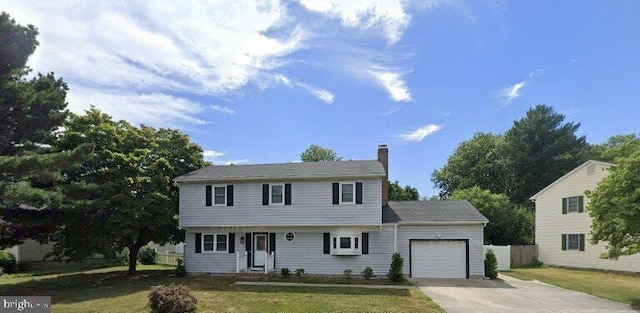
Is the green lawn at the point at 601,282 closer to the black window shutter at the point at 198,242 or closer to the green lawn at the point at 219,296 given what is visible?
the green lawn at the point at 219,296

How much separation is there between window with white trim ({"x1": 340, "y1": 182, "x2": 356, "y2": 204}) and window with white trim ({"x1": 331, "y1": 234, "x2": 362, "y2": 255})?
1.81 metres

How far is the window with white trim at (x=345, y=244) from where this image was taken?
73.7ft

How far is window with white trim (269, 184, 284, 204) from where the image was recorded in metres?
23.3

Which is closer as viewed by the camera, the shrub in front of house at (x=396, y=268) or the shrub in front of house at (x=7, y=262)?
the shrub in front of house at (x=396, y=268)

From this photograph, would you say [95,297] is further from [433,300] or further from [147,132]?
[433,300]

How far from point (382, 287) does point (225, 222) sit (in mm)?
9268

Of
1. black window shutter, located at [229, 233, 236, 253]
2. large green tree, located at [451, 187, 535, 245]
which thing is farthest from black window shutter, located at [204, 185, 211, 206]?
large green tree, located at [451, 187, 535, 245]

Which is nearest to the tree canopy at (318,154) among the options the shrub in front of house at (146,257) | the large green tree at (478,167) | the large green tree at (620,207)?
the large green tree at (478,167)

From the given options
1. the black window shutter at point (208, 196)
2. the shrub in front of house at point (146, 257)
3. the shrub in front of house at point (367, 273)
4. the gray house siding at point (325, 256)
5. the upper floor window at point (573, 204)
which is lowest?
the shrub in front of house at point (146, 257)

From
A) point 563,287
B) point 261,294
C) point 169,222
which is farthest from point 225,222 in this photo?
point 563,287

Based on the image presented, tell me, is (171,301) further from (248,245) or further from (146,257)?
(146,257)

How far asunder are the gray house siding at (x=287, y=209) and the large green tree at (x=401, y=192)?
58.5 feet

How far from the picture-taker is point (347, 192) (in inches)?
888

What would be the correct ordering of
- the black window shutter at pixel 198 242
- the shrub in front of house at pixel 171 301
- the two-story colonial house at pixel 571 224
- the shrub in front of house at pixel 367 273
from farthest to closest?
1. the two-story colonial house at pixel 571 224
2. the black window shutter at pixel 198 242
3. the shrub in front of house at pixel 367 273
4. the shrub in front of house at pixel 171 301
